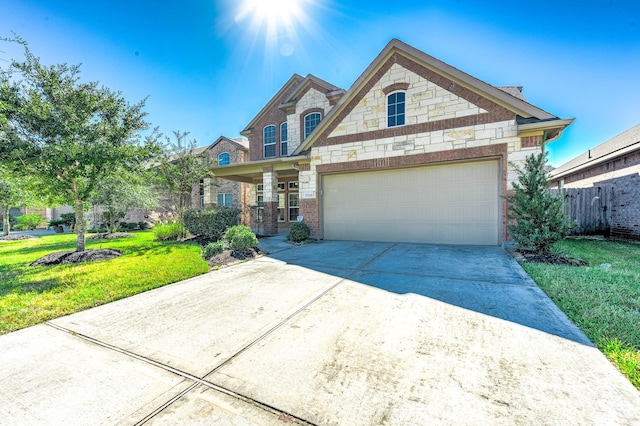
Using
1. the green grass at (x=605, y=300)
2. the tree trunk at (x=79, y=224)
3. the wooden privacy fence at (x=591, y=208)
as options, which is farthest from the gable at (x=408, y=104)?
the tree trunk at (x=79, y=224)

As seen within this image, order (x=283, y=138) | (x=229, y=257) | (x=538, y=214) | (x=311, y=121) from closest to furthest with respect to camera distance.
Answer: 1. (x=538, y=214)
2. (x=229, y=257)
3. (x=311, y=121)
4. (x=283, y=138)

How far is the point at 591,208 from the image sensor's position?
10.8 meters

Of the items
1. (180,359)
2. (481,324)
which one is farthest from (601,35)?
(180,359)

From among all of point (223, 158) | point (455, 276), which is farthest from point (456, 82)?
point (223, 158)

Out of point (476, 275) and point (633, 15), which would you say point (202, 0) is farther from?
point (633, 15)

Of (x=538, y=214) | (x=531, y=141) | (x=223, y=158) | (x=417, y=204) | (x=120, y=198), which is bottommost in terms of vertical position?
(x=538, y=214)

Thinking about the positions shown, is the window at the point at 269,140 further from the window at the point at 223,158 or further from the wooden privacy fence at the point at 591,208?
the wooden privacy fence at the point at 591,208

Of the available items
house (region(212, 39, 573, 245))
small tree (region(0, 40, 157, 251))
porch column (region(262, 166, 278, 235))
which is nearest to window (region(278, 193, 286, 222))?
porch column (region(262, 166, 278, 235))

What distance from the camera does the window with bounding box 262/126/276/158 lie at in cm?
1573

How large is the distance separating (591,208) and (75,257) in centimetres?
1800

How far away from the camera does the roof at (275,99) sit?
15195mm

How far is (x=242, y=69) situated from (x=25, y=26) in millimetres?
6296

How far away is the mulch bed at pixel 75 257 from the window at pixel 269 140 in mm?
9840

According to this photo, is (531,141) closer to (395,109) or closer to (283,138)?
(395,109)
